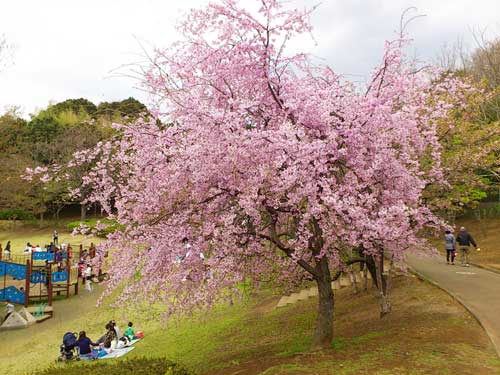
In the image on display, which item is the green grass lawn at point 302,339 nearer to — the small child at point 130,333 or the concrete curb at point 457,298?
the concrete curb at point 457,298

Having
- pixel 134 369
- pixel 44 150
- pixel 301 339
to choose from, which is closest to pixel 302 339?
pixel 301 339

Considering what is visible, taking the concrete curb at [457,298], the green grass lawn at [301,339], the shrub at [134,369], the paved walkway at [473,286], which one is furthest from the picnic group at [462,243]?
the shrub at [134,369]

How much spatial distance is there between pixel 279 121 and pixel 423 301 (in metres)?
6.63

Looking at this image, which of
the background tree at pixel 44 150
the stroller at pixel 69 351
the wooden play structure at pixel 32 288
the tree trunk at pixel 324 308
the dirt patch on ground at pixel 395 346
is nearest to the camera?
the dirt patch on ground at pixel 395 346

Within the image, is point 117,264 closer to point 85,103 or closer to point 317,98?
point 317,98

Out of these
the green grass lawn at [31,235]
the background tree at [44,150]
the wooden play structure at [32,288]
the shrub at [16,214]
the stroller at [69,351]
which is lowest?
the stroller at [69,351]

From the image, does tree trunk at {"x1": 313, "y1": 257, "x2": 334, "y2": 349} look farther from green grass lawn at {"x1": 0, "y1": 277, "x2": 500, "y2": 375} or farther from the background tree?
the background tree

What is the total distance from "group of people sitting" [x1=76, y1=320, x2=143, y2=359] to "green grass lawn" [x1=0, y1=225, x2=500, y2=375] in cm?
54

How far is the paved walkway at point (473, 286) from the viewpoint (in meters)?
9.00

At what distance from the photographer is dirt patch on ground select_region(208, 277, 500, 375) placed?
6742 mm

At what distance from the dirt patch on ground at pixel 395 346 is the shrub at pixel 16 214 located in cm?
3702

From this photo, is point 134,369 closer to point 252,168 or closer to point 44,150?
point 252,168

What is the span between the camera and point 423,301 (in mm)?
11180

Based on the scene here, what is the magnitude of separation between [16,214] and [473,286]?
137ft
